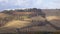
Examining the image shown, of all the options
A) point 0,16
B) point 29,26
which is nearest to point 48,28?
point 29,26

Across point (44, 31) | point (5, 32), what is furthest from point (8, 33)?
point (44, 31)

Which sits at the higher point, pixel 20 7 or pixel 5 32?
pixel 20 7

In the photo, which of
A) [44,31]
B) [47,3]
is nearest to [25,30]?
[44,31]

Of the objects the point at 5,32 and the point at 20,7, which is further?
the point at 20,7

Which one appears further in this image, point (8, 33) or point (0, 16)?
point (0, 16)

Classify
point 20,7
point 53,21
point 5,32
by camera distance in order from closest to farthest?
point 5,32 < point 53,21 < point 20,7

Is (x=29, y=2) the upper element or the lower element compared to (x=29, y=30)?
upper

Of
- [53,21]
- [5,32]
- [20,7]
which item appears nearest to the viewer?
[5,32]

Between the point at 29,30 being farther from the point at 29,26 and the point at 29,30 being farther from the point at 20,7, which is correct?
the point at 20,7

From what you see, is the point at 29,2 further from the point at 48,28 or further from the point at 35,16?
the point at 48,28
